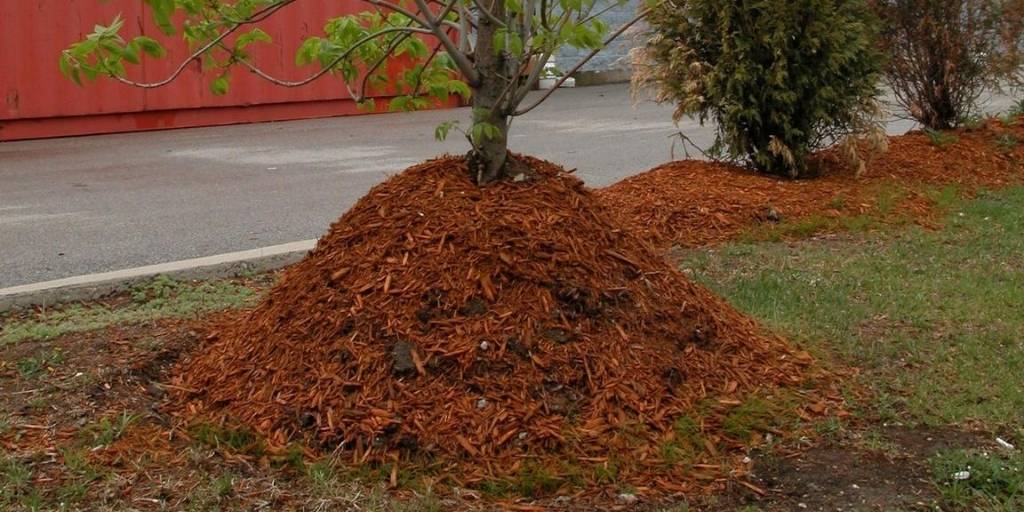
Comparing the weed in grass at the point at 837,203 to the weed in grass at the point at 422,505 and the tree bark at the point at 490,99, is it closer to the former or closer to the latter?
the tree bark at the point at 490,99

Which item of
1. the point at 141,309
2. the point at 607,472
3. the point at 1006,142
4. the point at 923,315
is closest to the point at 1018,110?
the point at 1006,142

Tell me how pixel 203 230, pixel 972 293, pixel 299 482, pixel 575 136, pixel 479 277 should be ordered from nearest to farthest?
pixel 299 482
pixel 479 277
pixel 972 293
pixel 203 230
pixel 575 136

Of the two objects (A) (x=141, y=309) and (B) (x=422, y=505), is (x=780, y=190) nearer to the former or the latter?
(A) (x=141, y=309)

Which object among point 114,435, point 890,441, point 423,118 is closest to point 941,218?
point 890,441

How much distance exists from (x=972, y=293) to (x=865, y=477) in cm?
238

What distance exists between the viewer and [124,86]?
1472cm

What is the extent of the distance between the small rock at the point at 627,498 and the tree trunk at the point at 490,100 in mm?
1464

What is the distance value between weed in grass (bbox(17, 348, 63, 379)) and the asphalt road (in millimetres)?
2128

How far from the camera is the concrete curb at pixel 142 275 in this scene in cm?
584

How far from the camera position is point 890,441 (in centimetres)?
410

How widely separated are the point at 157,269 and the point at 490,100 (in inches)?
102

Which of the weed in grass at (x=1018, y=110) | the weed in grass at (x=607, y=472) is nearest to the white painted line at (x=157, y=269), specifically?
the weed in grass at (x=607, y=472)

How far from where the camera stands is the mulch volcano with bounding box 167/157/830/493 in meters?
3.92

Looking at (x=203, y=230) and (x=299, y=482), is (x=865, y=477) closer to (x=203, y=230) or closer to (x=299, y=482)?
(x=299, y=482)
